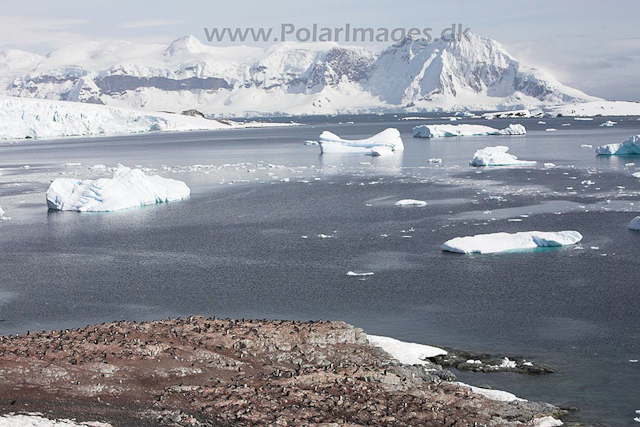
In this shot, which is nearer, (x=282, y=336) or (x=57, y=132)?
(x=282, y=336)

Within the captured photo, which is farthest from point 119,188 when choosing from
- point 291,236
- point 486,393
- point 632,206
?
point 486,393

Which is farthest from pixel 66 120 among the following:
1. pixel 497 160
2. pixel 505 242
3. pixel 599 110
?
pixel 599 110

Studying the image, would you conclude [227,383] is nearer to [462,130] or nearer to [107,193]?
[107,193]

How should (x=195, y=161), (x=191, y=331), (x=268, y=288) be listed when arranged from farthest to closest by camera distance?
(x=195, y=161)
(x=268, y=288)
(x=191, y=331)

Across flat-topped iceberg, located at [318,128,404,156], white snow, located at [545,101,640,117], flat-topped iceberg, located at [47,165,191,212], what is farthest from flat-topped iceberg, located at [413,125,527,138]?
white snow, located at [545,101,640,117]

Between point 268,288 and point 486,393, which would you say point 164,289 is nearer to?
point 268,288

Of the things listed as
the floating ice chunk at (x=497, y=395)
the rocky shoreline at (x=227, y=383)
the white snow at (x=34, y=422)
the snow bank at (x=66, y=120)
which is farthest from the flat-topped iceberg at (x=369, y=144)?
the white snow at (x=34, y=422)

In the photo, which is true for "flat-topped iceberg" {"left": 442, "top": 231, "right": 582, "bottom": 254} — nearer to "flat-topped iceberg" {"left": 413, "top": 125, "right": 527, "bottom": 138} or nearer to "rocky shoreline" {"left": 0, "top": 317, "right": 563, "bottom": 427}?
"rocky shoreline" {"left": 0, "top": 317, "right": 563, "bottom": 427}
